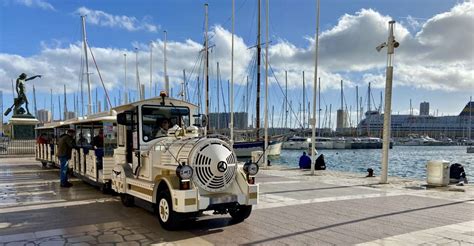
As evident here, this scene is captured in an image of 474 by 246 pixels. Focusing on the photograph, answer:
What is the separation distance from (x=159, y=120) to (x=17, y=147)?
24.7m

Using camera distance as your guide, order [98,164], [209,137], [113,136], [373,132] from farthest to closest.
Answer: [373,132] < [98,164] < [113,136] < [209,137]

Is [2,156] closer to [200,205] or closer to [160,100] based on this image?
[160,100]

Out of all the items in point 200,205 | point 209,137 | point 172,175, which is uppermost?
point 209,137

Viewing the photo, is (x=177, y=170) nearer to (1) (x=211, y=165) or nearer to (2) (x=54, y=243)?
(1) (x=211, y=165)

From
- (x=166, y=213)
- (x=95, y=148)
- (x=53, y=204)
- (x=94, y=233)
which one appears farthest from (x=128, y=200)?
(x=95, y=148)

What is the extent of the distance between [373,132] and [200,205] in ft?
258

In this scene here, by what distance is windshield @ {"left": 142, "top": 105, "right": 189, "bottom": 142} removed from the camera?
863cm

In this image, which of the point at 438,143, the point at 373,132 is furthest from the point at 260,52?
the point at 438,143

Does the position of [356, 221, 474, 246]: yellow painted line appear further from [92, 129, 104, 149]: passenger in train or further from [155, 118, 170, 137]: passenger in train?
[92, 129, 104, 149]: passenger in train

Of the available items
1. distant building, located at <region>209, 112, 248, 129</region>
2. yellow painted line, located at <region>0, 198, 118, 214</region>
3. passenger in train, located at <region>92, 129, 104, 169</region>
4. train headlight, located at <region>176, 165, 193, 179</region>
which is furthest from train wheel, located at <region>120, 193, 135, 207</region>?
distant building, located at <region>209, 112, 248, 129</region>

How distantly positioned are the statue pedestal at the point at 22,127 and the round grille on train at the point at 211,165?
26686 millimetres

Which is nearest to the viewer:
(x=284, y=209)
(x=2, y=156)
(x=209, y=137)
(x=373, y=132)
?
(x=209, y=137)

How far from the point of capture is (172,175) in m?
7.07

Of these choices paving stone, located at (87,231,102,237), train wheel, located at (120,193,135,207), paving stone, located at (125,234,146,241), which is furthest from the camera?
train wheel, located at (120,193,135,207)
